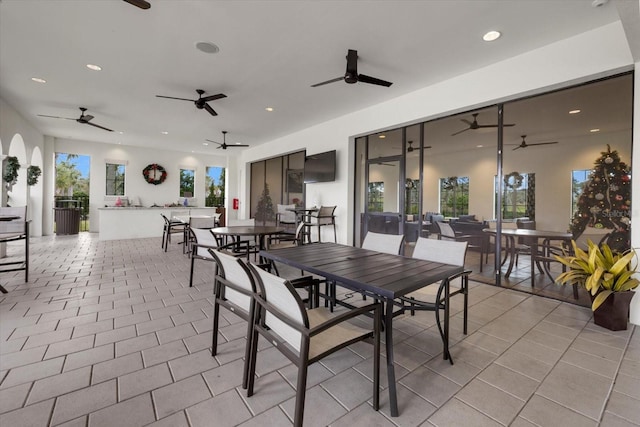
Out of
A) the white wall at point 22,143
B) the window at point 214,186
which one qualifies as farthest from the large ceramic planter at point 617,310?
the window at point 214,186

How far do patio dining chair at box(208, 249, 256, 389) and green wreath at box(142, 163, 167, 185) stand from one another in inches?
396

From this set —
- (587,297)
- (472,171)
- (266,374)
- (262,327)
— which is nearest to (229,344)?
(266,374)

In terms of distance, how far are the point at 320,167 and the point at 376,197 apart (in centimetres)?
154

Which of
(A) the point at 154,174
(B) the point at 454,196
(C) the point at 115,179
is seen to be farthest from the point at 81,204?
(B) the point at 454,196

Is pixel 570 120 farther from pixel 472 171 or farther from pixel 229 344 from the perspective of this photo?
pixel 229 344

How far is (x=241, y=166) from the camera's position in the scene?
10.9 meters

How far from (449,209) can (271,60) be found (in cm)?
351

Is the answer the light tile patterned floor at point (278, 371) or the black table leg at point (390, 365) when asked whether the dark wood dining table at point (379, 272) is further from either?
the light tile patterned floor at point (278, 371)

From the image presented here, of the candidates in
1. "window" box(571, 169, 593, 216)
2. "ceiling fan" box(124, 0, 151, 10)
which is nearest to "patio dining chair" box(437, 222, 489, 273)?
"window" box(571, 169, 593, 216)

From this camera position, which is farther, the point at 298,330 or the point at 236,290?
the point at 236,290

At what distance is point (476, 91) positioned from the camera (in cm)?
392

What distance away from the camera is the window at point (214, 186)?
1193 centimetres

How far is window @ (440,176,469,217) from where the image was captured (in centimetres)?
457

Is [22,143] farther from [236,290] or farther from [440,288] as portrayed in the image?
[440,288]
